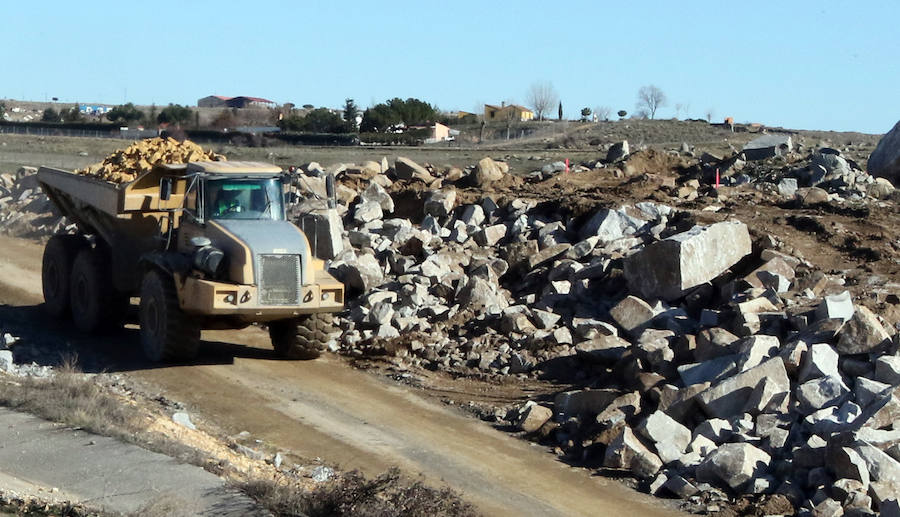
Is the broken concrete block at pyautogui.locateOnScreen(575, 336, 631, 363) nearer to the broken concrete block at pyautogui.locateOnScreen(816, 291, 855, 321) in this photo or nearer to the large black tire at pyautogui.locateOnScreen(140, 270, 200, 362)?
the broken concrete block at pyautogui.locateOnScreen(816, 291, 855, 321)

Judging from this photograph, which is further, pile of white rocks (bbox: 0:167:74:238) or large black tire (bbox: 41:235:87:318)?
pile of white rocks (bbox: 0:167:74:238)

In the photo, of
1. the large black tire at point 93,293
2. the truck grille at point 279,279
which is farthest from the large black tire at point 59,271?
the truck grille at point 279,279

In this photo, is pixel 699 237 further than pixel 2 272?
No

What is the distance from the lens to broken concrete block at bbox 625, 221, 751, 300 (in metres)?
15.3

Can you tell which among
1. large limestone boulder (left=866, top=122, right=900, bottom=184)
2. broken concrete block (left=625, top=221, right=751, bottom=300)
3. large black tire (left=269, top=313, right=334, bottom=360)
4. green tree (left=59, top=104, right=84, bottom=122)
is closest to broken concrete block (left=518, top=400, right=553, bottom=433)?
large black tire (left=269, top=313, right=334, bottom=360)

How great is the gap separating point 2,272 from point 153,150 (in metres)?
6.14

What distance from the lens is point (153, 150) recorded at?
648 inches

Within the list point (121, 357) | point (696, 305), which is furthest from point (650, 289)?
point (121, 357)

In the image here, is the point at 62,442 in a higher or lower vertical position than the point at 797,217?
lower

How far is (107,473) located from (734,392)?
618 centimetres

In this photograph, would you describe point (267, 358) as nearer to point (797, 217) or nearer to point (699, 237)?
point (699, 237)

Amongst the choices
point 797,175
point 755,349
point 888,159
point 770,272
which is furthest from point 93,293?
point 888,159

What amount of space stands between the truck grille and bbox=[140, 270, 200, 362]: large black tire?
1.16m

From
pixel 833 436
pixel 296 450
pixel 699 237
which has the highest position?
pixel 699 237
